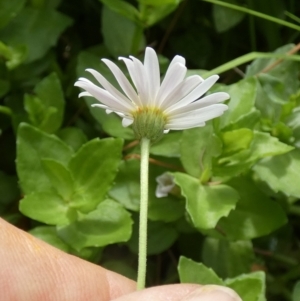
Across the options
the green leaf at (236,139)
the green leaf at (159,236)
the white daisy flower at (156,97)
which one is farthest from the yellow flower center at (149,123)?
the green leaf at (159,236)

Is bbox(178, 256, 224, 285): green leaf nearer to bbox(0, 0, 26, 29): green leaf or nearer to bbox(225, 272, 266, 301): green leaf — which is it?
bbox(225, 272, 266, 301): green leaf

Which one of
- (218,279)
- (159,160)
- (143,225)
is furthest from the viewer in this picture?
(159,160)

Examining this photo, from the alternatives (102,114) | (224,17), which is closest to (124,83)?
(102,114)

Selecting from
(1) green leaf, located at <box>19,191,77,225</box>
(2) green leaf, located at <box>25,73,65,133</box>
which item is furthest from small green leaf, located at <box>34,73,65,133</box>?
(1) green leaf, located at <box>19,191,77,225</box>

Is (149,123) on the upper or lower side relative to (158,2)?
lower

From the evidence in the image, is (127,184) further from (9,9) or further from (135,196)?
(9,9)

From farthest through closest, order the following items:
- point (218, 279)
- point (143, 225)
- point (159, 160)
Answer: point (159, 160) < point (218, 279) < point (143, 225)
